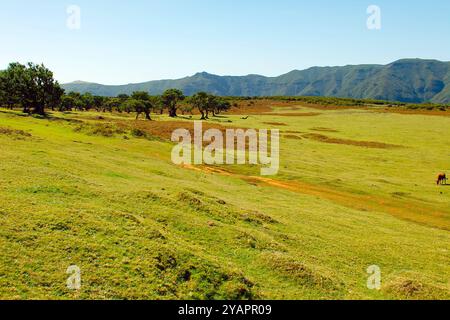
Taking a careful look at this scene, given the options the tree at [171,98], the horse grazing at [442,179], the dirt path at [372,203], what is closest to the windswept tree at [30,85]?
the tree at [171,98]

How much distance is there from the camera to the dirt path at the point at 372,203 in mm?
37688

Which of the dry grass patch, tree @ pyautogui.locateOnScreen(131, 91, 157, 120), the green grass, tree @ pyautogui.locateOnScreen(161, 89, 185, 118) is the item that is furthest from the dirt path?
tree @ pyautogui.locateOnScreen(161, 89, 185, 118)

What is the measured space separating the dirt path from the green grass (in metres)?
0.26

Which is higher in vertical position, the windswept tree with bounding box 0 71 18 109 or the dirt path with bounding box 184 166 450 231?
the windswept tree with bounding box 0 71 18 109

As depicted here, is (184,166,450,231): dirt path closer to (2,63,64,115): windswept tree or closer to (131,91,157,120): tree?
(2,63,64,115): windswept tree

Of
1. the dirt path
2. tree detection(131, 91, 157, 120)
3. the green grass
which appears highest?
tree detection(131, 91, 157, 120)

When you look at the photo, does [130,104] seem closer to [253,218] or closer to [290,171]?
[290,171]

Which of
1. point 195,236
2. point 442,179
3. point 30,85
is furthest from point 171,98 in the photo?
point 195,236

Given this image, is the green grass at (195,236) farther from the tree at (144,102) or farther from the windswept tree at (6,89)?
the tree at (144,102)

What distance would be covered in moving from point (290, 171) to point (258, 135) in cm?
4050

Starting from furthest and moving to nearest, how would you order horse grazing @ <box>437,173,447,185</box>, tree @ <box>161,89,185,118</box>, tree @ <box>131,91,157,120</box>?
tree @ <box>161,89,185,118</box>, tree @ <box>131,91,157,120</box>, horse grazing @ <box>437,173,447,185</box>

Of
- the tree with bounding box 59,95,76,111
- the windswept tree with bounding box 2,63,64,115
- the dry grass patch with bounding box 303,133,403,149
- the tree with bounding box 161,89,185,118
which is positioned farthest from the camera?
the tree with bounding box 59,95,76,111

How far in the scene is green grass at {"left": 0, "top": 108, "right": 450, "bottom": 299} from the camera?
14336 mm
